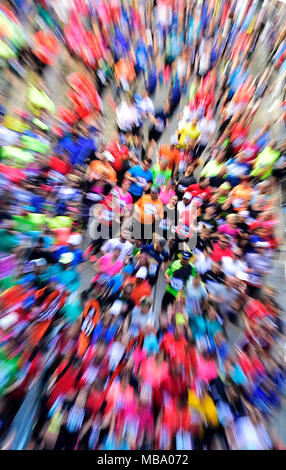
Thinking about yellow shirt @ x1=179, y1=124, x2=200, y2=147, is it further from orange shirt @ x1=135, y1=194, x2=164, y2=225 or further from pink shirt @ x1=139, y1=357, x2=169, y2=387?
pink shirt @ x1=139, y1=357, x2=169, y2=387

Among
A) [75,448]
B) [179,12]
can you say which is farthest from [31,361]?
[179,12]

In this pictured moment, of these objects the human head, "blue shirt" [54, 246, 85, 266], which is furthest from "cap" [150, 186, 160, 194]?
"blue shirt" [54, 246, 85, 266]

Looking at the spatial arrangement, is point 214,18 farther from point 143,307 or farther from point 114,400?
point 114,400

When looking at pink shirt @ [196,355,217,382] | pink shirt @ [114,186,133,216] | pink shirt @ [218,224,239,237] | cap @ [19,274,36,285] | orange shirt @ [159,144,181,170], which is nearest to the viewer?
pink shirt @ [196,355,217,382]

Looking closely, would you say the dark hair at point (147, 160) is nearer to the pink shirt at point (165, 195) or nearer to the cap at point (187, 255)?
the pink shirt at point (165, 195)

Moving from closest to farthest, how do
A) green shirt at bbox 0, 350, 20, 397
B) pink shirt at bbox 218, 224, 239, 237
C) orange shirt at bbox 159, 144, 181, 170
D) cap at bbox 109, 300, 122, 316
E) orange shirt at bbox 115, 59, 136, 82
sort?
green shirt at bbox 0, 350, 20, 397 < cap at bbox 109, 300, 122, 316 < pink shirt at bbox 218, 224, 239, 237 < orange shirt at bbox 159, 144, 181, 170 < orange shirt at bbox 115, 59, 136, 82

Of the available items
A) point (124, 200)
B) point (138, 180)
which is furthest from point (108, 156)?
point (124, 200)

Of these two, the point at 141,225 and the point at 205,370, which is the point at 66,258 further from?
the point at 205,370
